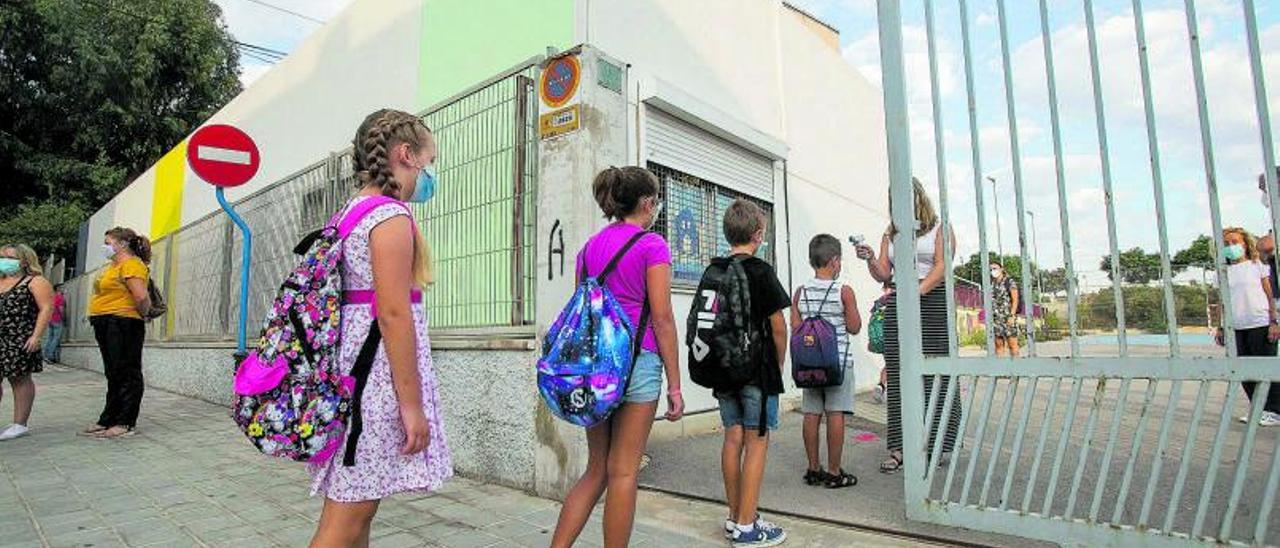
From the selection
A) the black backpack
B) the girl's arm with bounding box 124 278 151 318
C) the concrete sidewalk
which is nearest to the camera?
the black backpack

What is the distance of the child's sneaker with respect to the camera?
3111 millimetres

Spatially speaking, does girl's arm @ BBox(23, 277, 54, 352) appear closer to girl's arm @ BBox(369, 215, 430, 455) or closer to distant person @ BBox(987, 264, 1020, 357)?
girl's arm @ BBox(369, 215, 430, 455)

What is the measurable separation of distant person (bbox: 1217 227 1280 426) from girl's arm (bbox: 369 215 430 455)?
630 cm

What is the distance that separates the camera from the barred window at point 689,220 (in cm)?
629

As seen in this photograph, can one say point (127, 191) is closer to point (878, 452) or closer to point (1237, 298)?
point (878, 452)

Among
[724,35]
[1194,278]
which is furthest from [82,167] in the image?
[1194,278]

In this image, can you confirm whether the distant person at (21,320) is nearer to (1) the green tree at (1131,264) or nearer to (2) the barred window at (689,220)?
(2) the barred window at (689,220)

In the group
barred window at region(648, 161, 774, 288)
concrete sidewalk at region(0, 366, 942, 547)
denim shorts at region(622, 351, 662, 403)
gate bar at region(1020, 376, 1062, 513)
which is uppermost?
barred window at region(648, 161, 774, 288)

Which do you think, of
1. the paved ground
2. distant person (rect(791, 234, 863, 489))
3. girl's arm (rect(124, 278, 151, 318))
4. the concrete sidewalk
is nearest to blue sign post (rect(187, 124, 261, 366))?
girl's arm (rect(124, 278, 151, 318))

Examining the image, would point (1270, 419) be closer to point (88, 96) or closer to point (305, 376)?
point (305, 376)

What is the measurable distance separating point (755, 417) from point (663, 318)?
2.91 feet

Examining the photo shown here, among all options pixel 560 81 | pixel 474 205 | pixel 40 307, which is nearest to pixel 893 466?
pixel 560 81

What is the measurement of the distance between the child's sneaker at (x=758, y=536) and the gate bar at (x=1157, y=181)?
1.73 metres

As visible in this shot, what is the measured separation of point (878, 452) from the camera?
5.09 meters
